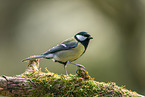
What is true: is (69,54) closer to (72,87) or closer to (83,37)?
(83,37)

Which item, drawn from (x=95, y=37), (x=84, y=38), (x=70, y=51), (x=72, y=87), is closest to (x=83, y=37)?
(x=84, y=38)

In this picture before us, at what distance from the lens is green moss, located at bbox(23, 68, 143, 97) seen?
2059 millimetres

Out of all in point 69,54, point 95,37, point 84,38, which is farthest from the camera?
point 95,37

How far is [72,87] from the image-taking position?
2.08 m

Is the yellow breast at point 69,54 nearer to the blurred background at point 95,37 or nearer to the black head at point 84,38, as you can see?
the black head at point 84,38

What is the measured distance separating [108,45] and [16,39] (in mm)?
3142

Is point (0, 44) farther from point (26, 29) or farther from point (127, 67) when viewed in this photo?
point (127, 67)

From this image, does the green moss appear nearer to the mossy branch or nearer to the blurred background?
the mossy branch

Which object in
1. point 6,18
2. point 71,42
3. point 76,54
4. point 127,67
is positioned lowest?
point 76,54

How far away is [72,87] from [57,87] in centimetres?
18

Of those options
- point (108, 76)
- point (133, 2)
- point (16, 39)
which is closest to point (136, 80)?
point (108, 76)

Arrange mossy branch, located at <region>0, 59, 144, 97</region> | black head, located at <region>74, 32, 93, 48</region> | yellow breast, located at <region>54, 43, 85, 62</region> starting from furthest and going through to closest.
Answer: black head, located at <region>74, 32, 93, 48</region> → yellow breast, located at <region>54, 43, 85, 62</region> → mossy branch, located at <region>0, 59, 144, 97</region>

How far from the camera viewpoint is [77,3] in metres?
6.65

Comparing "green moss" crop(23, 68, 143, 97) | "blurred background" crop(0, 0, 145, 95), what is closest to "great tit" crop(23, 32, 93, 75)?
"green moss" crop(23, 68, 143, 97)
